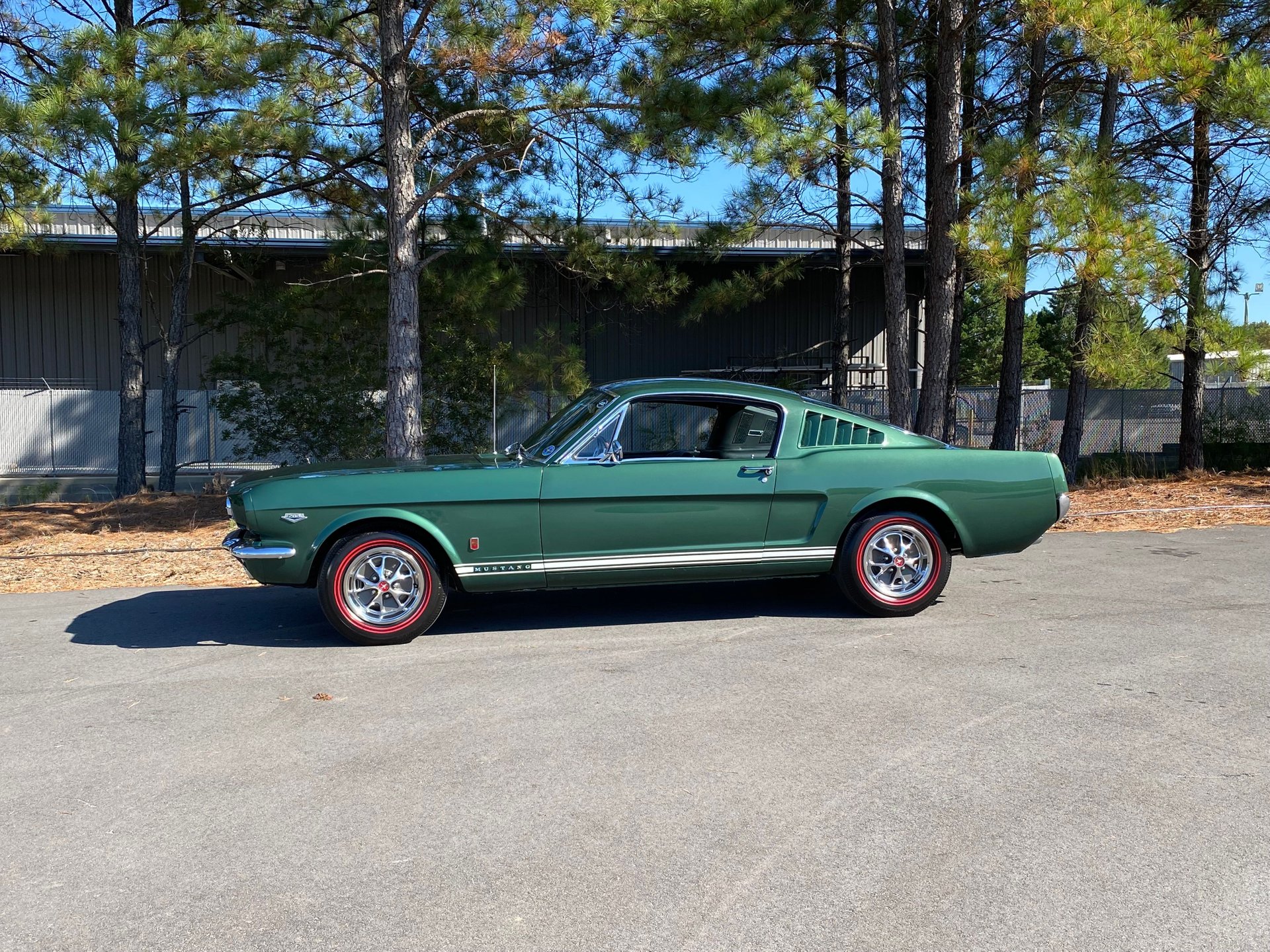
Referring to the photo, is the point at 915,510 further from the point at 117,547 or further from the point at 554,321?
the point at 554,321

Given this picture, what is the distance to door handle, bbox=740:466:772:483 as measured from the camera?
7012mm

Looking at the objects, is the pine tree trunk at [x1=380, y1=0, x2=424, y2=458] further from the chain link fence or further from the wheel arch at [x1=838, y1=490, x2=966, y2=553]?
the chain link fence

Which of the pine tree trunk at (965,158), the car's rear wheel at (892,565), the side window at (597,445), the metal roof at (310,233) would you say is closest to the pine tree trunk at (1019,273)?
the pine tree trunk at (965,158)

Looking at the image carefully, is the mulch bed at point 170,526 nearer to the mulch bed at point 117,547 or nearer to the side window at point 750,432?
the mulch bed at point 117,547

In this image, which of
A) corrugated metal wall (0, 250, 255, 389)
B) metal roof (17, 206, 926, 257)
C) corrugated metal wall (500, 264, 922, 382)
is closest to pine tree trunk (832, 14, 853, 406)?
metal roof (17, 206, 926, 257)

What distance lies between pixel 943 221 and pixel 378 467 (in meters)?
8.08

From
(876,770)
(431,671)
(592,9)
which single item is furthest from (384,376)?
(876,770)

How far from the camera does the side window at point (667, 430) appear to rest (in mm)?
7680

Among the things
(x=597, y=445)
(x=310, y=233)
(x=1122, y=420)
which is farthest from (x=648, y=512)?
(x=310, y=233)

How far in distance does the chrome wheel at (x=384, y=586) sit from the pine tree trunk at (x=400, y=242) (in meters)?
5.09

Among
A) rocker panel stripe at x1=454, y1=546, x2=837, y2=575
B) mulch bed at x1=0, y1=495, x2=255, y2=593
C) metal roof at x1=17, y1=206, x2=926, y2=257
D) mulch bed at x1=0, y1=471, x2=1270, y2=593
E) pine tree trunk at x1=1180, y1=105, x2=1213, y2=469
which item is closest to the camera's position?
rocker panel stripe at x1=454, y1=546, x2=837, y2=575

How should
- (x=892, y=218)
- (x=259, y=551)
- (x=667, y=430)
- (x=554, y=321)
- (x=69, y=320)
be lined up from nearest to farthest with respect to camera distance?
(x=259, y=551)
(x=892, y=218)
(x=667, y=430)
(x=554, y=321)
(x=69, y=320)

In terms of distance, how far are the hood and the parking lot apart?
3.27ft

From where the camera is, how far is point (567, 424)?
7.24 meters
